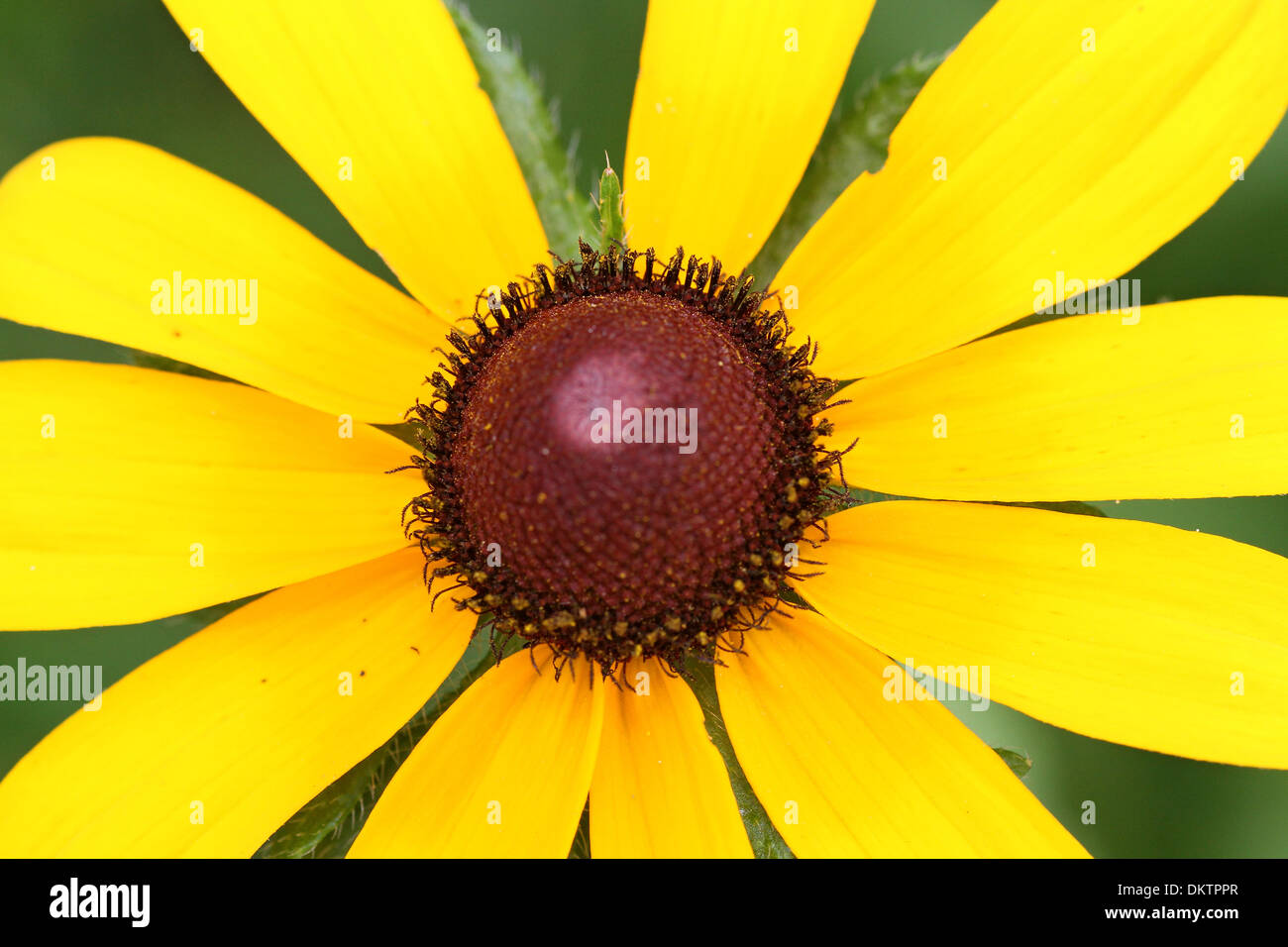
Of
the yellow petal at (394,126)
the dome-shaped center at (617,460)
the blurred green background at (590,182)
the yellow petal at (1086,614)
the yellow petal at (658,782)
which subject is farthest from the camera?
the blurred green background at (590,182)

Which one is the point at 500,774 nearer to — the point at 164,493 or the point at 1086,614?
the point at 164,493

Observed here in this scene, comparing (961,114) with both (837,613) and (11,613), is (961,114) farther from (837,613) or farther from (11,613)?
(11,613)

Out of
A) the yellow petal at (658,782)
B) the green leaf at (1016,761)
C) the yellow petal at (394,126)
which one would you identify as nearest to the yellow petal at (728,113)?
the yellow petal at (394,126)

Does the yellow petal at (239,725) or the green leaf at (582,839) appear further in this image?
the green leaf at (582,839)

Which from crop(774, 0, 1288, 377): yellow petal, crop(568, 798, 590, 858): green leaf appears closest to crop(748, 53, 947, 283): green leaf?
crop(774, 0, 1288, 377): yellow petal

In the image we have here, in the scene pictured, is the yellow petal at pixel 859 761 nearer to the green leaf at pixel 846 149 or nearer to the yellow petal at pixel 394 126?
the green leaf at pixel 846 149

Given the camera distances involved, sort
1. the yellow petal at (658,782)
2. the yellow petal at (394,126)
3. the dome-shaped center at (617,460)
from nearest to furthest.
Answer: the dome-shaped center at (617,460) → the yellow petal at (658,782) → the yellow petal at (394,126)

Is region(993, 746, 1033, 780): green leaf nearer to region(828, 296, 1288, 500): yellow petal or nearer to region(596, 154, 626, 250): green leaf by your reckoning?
region(828, 296, 1288, 500): yellow petal
